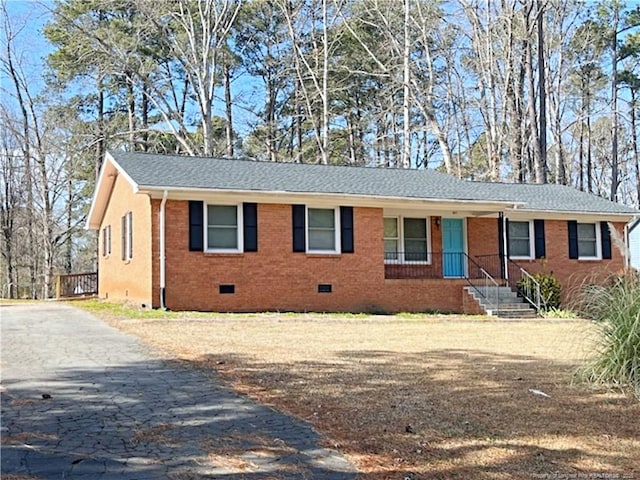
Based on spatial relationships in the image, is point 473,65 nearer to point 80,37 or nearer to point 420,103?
point 420,103

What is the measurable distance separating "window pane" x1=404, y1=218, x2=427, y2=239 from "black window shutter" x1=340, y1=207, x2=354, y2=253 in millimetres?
2743

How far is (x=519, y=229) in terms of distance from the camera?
20.9m

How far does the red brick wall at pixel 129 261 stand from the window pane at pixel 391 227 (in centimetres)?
729

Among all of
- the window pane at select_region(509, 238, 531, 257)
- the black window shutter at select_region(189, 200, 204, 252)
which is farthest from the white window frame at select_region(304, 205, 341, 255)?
the window pane at select_region(509, 238, 531, 257)

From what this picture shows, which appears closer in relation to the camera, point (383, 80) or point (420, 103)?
point (420, 103)

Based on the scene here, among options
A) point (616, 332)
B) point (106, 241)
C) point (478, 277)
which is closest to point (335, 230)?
point (478, 277)

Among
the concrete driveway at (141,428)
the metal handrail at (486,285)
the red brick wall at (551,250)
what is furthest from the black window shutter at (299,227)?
the concrete driveway at (141,428)

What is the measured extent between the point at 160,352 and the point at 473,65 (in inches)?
1099

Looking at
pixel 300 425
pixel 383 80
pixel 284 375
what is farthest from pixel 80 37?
pixel 300 425

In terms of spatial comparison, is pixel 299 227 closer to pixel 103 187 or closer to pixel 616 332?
pixel 103 187

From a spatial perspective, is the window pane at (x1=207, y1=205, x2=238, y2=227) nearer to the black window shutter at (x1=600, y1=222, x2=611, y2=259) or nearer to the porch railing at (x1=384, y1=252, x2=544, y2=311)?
the porch railing at (x1=384, y1=252, x2=544, y2=311)

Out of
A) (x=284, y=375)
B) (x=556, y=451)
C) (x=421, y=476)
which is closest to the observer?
(x=421, y=476)

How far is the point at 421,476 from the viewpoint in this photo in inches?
158

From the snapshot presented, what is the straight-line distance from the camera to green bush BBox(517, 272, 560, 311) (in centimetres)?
1838
